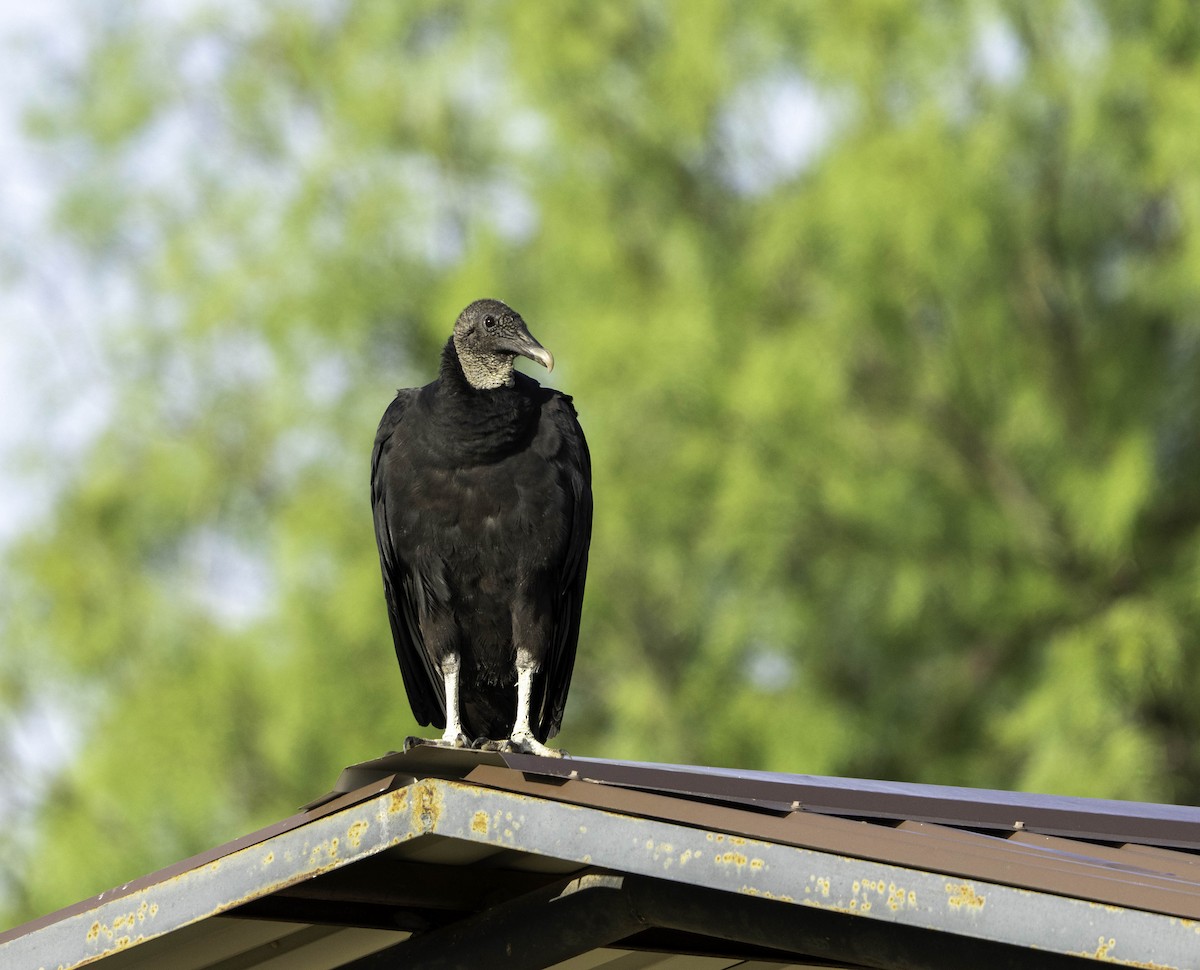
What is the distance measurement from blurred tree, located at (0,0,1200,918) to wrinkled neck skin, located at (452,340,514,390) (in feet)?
12.3

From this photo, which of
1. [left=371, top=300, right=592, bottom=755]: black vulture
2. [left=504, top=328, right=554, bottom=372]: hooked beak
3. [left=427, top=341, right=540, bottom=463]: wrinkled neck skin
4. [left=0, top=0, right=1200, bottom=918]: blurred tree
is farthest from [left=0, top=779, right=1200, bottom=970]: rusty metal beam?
[left=0, top=0, right=1200, bottom=918]: blurred tree

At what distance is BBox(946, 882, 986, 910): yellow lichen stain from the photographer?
6.08ft

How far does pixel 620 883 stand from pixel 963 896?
40cm

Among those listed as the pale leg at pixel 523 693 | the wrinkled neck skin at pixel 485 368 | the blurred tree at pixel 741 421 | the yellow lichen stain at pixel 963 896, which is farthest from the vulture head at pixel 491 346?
the blurred tree at pixel 741 421

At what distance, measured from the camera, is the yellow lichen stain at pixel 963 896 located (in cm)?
185

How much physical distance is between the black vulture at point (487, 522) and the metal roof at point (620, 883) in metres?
1.31

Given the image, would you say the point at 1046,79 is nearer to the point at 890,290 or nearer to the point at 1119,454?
the point at 890,290

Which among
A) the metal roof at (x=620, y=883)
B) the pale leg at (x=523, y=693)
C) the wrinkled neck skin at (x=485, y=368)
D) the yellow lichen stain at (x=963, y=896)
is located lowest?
the yellow lichen stain at (x=963, y=896)

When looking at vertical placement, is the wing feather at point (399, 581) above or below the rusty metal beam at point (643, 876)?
above

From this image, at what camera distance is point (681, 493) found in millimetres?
7957

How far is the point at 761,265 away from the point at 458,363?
4.46 metres

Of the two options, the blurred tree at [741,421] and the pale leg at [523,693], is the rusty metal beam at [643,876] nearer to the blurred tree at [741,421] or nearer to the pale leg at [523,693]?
the pale leg at [523,693]

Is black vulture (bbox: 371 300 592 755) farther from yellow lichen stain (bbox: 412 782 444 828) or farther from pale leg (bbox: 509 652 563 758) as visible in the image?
yellow lichen stain (bbox: 412 782 444 828)

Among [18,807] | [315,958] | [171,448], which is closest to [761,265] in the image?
[171,448]
